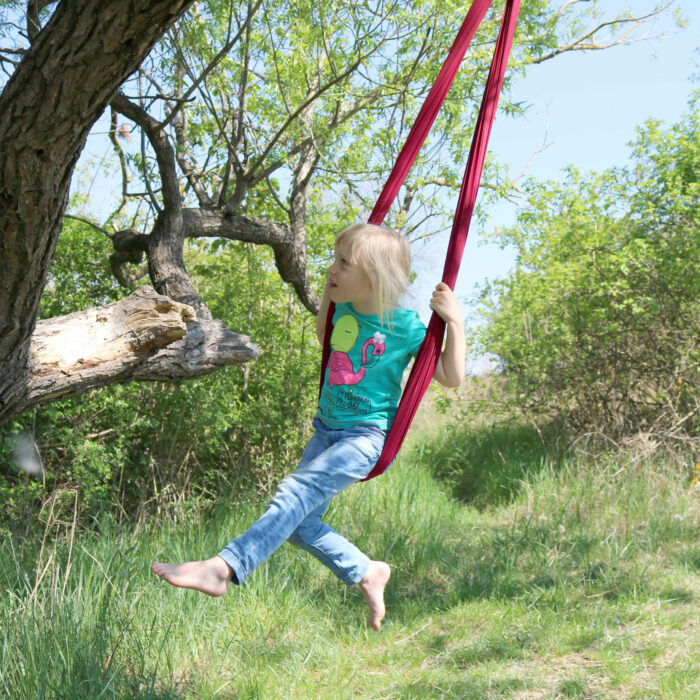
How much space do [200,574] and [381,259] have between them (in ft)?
3.40

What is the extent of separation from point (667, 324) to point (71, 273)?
4.53 m

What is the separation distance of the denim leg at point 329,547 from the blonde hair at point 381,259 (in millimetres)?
670

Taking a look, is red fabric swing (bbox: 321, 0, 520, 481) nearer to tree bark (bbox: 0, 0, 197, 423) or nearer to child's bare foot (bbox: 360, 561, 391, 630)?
child's bare foot (bbox: 360, 561, 391, 630)

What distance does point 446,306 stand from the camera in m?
2.24

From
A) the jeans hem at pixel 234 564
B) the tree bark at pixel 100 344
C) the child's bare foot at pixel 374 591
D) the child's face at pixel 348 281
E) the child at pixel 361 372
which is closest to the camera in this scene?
the jeans hem at pixel 234 564

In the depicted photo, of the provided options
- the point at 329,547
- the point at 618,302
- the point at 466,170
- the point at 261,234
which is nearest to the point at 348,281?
the point at 466,170

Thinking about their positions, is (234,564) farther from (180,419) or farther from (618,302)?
(618,302)

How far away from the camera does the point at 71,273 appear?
5.14 meters

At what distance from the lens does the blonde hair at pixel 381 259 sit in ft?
7.45

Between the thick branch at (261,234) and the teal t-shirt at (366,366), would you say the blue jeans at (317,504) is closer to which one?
the teal t-shirt at (366,366)

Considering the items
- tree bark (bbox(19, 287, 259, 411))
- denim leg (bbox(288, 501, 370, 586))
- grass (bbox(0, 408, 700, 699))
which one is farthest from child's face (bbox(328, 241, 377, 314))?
grass (bbox(0, 408, 700, 699))

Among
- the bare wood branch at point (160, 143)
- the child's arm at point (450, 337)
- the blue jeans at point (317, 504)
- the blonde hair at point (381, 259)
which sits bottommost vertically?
the blue jeans at point (317, 504)

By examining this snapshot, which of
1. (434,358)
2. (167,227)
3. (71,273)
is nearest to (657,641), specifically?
(434,358)

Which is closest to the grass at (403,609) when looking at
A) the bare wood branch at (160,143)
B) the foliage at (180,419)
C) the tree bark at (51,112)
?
the foliage at (180,419)
